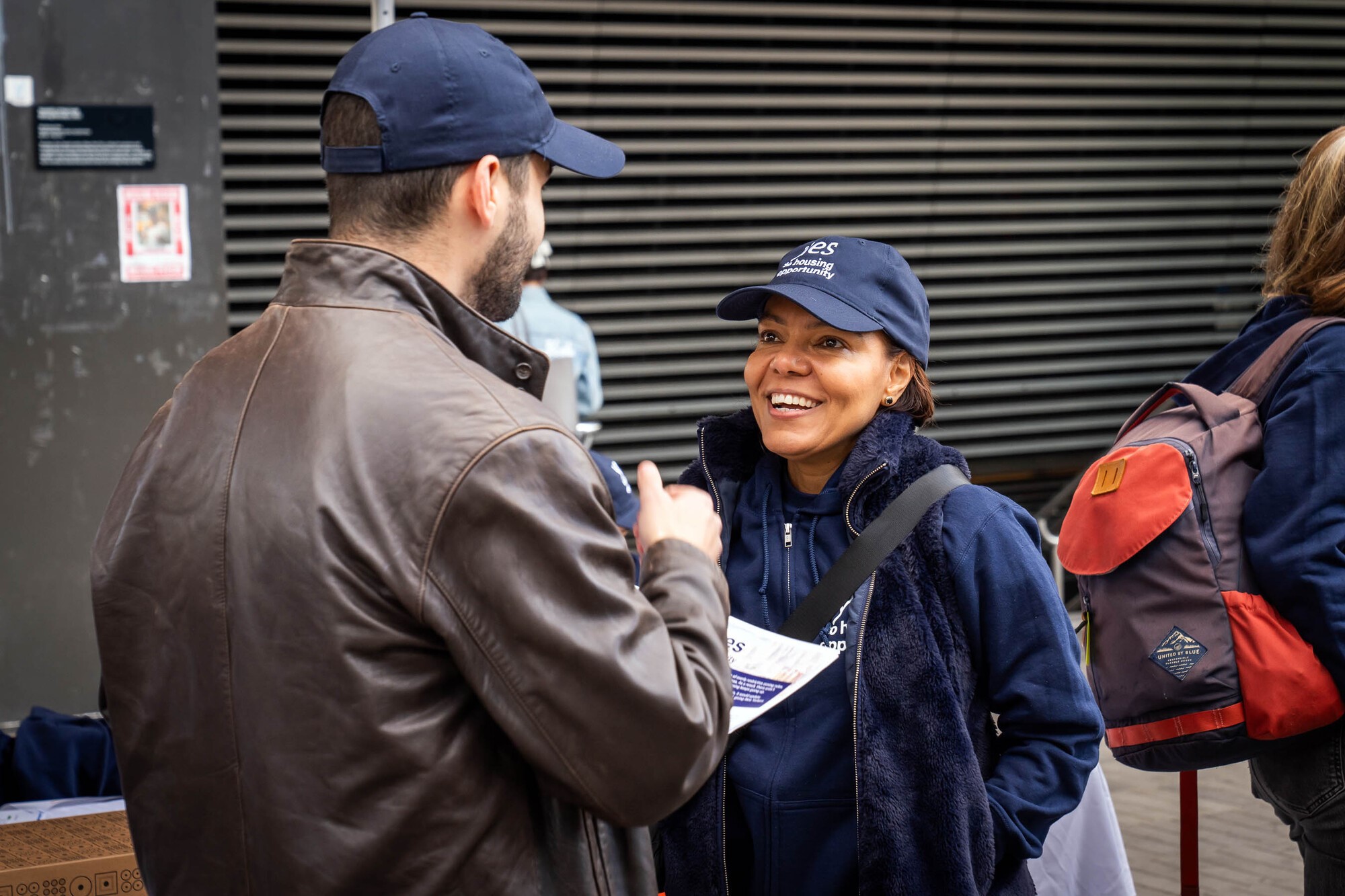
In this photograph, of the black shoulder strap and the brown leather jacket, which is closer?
the brown leather jacket

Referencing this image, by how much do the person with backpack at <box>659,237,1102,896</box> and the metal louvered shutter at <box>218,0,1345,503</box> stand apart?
17.8 ft

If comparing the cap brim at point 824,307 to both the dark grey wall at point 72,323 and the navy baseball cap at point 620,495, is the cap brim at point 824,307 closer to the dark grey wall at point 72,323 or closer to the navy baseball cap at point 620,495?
the navy baseball cap at point 620,495

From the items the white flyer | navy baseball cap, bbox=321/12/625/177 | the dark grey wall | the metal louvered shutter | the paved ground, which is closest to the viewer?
navy baseball cap, bbox=321/12/625/177

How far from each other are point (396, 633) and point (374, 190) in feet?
1.87

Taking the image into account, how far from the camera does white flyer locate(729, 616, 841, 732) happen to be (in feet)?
6.75

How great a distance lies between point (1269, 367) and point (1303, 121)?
27.9 feet

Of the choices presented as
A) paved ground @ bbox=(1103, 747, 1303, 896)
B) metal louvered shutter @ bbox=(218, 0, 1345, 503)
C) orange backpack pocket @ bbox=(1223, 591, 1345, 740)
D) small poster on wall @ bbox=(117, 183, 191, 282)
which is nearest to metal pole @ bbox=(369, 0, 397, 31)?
small poster on wall @ bbox=(117, 183, 191, 282)

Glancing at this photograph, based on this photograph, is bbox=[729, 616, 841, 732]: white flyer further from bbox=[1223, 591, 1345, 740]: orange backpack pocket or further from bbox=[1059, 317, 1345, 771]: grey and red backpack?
bbox=[1223, 591, 1345, 740]: orange backpack pocket

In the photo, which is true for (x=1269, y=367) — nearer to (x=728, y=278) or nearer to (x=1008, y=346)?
(x=728, y=278)

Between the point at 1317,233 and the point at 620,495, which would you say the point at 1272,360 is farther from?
the point at 620,495

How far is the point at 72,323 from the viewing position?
4.79m

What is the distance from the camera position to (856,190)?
870cm

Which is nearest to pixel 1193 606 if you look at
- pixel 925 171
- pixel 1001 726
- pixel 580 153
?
pixel 1001 726

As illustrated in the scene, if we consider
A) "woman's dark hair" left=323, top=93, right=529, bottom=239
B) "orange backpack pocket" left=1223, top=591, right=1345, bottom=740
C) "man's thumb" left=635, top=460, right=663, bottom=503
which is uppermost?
"woman's dark hair" left=323, top=93, right=529, bottom=239
